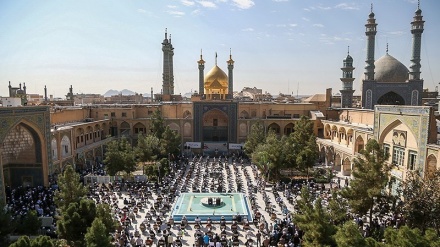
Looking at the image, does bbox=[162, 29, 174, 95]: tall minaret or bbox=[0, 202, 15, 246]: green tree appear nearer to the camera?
bbox=[0, 202, 15, 246]: green tree

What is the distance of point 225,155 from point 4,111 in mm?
17366

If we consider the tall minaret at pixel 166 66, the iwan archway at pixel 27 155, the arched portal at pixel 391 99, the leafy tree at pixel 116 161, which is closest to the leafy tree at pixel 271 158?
the leafy tree at pixel 116 161

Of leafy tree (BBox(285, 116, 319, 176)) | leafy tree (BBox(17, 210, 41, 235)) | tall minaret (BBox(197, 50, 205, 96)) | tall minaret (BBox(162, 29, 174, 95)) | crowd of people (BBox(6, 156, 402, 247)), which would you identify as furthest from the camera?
tall minaret (BBox(162, 29, 174, 95))

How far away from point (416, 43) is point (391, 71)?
358cm

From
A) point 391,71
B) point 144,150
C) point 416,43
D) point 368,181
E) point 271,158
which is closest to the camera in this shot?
point 368,181

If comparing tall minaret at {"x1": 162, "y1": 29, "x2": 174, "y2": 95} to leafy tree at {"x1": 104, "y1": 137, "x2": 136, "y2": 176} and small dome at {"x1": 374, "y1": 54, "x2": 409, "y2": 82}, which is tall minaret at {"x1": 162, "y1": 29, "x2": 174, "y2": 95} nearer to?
leafy tree at {"x1": 104, "y1": 137, "x2": 136, "y2": 176}

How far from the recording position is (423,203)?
11539 mm

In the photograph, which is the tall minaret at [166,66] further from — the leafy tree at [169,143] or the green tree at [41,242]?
the green tree at [41,242]

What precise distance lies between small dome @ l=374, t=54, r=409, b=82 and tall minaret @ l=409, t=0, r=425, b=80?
1.67 metres

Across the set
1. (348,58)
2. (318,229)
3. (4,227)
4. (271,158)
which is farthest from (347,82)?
(4,227)

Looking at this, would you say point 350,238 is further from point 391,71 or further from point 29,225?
point 391,71

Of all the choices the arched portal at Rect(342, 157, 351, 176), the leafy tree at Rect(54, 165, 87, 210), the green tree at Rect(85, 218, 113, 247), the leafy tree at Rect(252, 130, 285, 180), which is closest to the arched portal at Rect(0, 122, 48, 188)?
the leafy tree at Rect(54, 165, 87, 210)

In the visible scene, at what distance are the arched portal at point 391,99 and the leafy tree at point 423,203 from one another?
1947 cm

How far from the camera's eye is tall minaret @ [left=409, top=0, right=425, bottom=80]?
1097 inches
